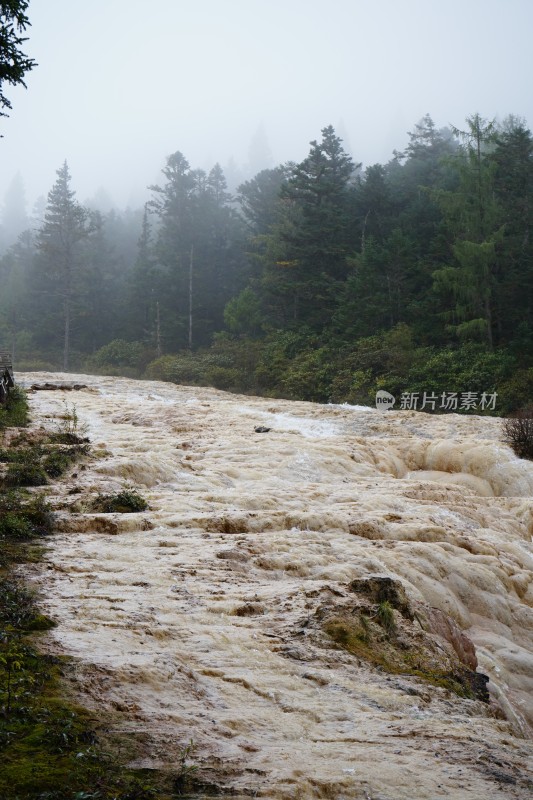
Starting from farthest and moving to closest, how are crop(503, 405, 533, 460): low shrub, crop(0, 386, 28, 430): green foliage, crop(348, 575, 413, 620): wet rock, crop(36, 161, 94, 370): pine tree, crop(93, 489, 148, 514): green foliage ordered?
crop(36, 161, 94, 370): pine tree → crop(503, 405, 533, 460): low shrub → crop(0, 386, 28, 430): green foliage → crop(93, 489, 148, 514): green foliage → crop(348, 575, 413, 620): wet rock

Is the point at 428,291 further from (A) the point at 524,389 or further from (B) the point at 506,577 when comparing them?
(B) the point at 506,577

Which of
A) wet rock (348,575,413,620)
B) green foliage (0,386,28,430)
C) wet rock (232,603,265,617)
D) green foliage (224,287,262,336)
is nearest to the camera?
wet rock (232,603,265,617)

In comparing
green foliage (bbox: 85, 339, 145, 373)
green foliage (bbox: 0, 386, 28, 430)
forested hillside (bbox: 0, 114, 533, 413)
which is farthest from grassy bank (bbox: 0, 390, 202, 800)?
green foliage (bbox: 85, 339, 145, 373)

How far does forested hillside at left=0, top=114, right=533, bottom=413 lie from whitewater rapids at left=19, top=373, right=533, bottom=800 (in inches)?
527

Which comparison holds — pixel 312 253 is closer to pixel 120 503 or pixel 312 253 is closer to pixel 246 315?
pixel 246 315

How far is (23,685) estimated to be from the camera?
3.67 metres

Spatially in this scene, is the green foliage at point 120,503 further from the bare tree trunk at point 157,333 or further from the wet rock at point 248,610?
the bare tree trunk at point 157,333

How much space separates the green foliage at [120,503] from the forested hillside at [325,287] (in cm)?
1806

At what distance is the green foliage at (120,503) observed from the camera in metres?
8.90

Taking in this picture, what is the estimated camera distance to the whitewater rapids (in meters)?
3.64

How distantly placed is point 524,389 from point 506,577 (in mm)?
17036

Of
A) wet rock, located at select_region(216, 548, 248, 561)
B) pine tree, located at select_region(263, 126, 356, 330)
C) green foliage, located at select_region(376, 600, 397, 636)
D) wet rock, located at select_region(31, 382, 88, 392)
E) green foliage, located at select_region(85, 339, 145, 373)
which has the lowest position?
green foliage, located at select_region(376, 600, 397, 636)

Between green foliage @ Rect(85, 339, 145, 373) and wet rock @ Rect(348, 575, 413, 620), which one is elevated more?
green foliage @ Rect(85, 339, 145, 373)

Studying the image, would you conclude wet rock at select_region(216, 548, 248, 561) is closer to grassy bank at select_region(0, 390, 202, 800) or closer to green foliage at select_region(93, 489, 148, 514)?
green foliage at select_region(93, 489, 148, 514)
